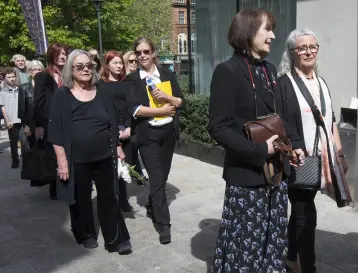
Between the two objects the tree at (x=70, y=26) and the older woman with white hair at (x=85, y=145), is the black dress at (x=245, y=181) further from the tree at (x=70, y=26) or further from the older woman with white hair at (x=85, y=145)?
the tree at (x=70, y=26)

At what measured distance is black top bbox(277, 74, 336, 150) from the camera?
3.01 meters

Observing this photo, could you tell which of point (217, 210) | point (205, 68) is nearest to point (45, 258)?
point (217, 210)

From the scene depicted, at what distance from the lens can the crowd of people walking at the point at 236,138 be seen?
8.05ft

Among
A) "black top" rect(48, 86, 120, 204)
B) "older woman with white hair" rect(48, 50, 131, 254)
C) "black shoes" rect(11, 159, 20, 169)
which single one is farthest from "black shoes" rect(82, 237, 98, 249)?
"black shoes" rect(11, 159, 20, 169)

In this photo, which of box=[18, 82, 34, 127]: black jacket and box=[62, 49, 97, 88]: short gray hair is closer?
box=[62, 49, 97, 88]: short gray hair

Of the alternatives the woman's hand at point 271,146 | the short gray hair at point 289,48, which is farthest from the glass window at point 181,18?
the woman's hand at point 271,146

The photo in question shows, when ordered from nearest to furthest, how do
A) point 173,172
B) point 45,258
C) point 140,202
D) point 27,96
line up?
point 45,258
point 140,202
point 27,96
point 173,172

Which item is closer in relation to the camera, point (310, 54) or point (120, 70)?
point (310, 54)

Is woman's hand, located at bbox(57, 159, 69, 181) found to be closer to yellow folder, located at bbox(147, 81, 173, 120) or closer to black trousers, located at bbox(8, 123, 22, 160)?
yellow folder, located at bbox(147, 81, 173, 120)

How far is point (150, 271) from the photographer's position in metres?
3.66

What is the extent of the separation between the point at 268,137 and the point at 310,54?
3.01 feet

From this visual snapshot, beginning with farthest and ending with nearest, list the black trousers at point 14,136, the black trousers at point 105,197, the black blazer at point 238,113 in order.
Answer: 1. the black trousers at point 14,136
2. the black trousers at point 105,197
3. the black blazer at point 238,113

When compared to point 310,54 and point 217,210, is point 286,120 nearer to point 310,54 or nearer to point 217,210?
point 310,54

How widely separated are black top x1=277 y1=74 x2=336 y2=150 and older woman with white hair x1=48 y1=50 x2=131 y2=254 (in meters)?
1.68
